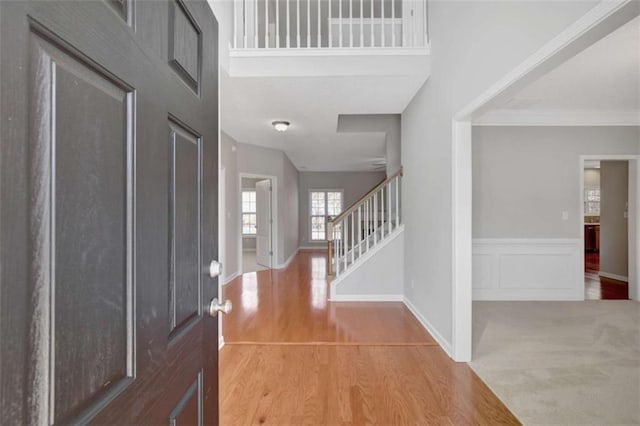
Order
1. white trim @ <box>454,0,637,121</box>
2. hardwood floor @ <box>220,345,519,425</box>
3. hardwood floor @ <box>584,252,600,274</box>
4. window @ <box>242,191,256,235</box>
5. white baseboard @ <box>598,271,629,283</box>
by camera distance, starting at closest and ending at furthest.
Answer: white trim @ <box>454,0,637,121</box>
hardwood floor @ <box>220,345,519,425</box>
white baseboard @ <box>598,271,629,283</box>
hardwood floor @ <box>584,252,600,274</box>
window @ <box>242,191,256,235</box>

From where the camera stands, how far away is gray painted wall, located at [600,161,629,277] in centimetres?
518

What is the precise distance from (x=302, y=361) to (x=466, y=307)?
141 centimetres

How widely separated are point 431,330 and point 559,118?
11.4ft

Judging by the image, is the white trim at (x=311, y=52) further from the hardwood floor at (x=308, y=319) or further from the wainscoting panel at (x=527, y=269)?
the wainscoting panel at (x=527, y=269)

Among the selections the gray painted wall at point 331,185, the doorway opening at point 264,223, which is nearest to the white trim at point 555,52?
the doorway opening at point 264,223

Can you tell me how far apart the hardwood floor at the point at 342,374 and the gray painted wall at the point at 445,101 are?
406mm

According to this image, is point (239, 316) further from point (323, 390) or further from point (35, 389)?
point (35, 389)

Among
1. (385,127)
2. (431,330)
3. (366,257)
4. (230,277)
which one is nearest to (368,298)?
(366,257)

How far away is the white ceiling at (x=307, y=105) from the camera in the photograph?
10.1ft

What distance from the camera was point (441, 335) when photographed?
9.00ft

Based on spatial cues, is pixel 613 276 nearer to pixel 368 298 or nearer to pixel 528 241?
pixel 528 241

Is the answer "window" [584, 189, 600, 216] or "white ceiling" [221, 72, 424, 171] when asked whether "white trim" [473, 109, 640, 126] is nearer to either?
"white ceiling" [221, 72, 424, 171]

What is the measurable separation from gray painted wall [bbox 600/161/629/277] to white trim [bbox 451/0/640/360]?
4.76 metres

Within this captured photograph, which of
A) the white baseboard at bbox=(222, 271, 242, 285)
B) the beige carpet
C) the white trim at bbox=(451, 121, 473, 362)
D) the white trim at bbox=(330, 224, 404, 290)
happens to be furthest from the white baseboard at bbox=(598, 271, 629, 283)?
the white baseboard at bbox=(222, 271, 242, 285)
